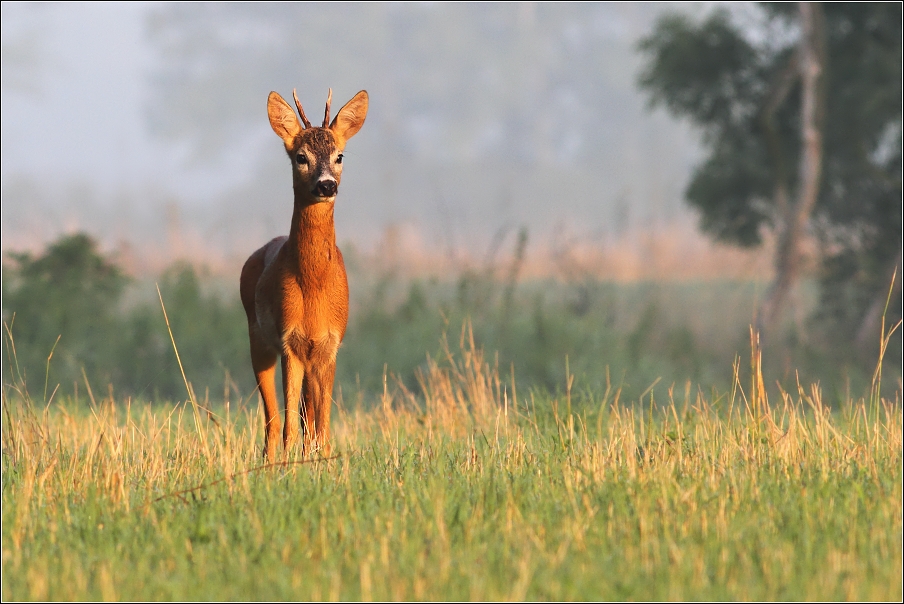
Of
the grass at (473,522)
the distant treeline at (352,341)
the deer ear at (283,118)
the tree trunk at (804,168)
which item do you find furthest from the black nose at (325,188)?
the tree trunk at (804,168)

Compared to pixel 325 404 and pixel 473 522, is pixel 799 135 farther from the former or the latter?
pixel 473 522

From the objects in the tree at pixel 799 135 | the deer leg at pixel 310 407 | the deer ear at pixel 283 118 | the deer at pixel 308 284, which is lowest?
the deer leg at pixel 310 407

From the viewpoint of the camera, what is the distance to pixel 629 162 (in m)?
67.9

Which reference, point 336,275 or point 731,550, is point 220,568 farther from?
point 336,275

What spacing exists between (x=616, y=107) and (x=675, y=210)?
13587 mm

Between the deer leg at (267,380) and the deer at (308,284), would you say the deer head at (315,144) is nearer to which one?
the deer at (308,284)

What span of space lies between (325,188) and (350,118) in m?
0.71

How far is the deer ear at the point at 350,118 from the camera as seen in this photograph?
6891 millimetres

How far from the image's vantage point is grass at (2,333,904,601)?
431 centimetres

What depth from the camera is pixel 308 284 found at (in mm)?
6852

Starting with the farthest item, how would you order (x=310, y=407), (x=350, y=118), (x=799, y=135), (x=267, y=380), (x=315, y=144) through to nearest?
1. (x=799, y=135)
2. (x=267, y=380)
3. (x=310, y=407)
4. (x=350, y=118)
5. (x=315, y=144)

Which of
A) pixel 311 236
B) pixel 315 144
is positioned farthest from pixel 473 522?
pixel 315 144

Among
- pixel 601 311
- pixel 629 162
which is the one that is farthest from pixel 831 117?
pixel 629 162

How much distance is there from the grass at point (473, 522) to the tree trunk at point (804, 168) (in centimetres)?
1219
